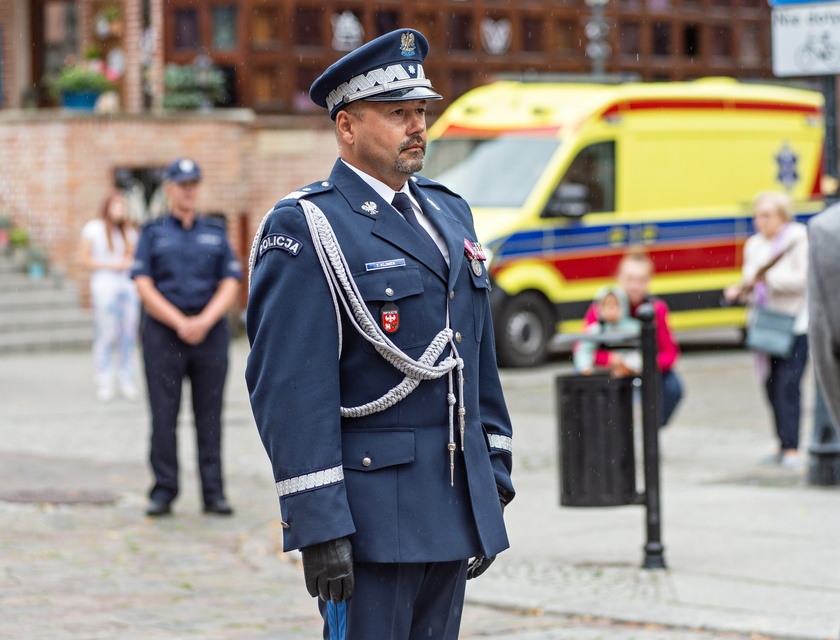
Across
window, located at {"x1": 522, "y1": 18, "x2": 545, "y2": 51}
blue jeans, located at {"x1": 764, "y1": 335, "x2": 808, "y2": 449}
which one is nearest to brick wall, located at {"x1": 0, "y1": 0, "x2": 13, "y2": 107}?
window, located at {"x1": 522, "y1": 18, "x2": 545, "y2": 51}

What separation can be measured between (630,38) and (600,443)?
20.2 meters

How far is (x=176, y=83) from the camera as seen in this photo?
71.8ft

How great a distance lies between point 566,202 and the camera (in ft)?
57.6

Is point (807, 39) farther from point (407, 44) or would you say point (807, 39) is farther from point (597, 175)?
point (597, 175)

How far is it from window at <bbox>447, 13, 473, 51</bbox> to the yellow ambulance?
21.2 feet

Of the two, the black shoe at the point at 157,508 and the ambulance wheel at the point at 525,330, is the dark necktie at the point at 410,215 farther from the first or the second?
the ambulance wheel at the point at 525,330

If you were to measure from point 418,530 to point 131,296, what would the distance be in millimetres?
12009

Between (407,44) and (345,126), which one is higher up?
(407,44)

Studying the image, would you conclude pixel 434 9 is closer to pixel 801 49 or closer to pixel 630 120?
pixel 630 120

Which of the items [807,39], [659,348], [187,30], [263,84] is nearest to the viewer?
[807,39]

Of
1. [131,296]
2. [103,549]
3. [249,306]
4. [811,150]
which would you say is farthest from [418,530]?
[811,150]

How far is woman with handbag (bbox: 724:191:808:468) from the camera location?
1082 cm

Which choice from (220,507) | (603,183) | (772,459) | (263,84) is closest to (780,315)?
(772,459)

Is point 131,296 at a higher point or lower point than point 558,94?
lower
